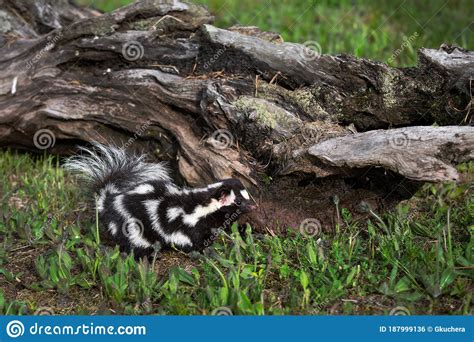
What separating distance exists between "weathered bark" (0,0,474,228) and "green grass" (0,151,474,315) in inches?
22.8

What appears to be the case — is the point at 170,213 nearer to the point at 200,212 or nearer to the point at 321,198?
the point at 200,212

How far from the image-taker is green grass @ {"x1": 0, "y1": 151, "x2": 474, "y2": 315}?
4332mm

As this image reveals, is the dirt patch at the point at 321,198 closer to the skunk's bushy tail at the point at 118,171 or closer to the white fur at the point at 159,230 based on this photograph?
the white fur at the point at 159,230

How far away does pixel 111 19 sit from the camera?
617 centimetres

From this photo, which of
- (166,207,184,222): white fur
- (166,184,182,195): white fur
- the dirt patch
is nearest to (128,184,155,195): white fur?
(166,184,182,195): white fur

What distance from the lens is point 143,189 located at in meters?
5.23

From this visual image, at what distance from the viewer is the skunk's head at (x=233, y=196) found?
5.12 meters

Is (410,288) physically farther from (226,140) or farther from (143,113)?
(143,113)

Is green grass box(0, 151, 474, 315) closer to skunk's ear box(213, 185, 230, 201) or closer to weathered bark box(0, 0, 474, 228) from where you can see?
skunk's ear box(213, 185, 230, 201)

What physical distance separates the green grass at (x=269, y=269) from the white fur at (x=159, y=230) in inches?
5.2

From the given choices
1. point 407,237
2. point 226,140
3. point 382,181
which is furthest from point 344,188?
point 226,140

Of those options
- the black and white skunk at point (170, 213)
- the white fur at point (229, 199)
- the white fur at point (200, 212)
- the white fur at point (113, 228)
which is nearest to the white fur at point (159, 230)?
the black and white skunk at point (170, 213)

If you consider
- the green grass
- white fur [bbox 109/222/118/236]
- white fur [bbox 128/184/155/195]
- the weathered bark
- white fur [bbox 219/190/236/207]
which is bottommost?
the green grass

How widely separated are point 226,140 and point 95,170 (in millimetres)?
1163
